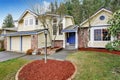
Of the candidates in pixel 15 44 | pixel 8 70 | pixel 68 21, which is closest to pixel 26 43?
pixel 15 44

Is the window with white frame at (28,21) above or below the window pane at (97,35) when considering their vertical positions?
above

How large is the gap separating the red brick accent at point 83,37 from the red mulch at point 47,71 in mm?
9773

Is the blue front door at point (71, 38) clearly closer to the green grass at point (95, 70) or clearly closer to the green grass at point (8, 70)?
the green grass at point (8, 70)

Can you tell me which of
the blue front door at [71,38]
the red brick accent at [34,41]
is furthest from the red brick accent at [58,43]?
the red brick accent at [34,41]

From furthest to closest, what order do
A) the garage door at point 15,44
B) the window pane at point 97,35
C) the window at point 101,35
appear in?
1. the garage door at point 15,44
2. the window pane at point 97,35
3. the window at point 101,35

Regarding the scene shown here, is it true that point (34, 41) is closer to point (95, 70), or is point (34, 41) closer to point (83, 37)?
point (83, 37)

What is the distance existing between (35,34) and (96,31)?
8.83m

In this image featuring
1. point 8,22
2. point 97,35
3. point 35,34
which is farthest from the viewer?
point 8,22

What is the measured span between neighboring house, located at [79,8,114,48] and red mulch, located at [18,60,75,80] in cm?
927

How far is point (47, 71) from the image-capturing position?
1285 centimetres

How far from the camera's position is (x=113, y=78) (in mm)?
10805

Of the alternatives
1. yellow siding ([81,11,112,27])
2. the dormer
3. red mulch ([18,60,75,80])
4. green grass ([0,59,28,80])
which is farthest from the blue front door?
red mulch ([18,60,75,80])

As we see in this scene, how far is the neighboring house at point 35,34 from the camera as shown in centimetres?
2447

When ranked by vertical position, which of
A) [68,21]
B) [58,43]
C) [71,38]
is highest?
→ [68,21]
